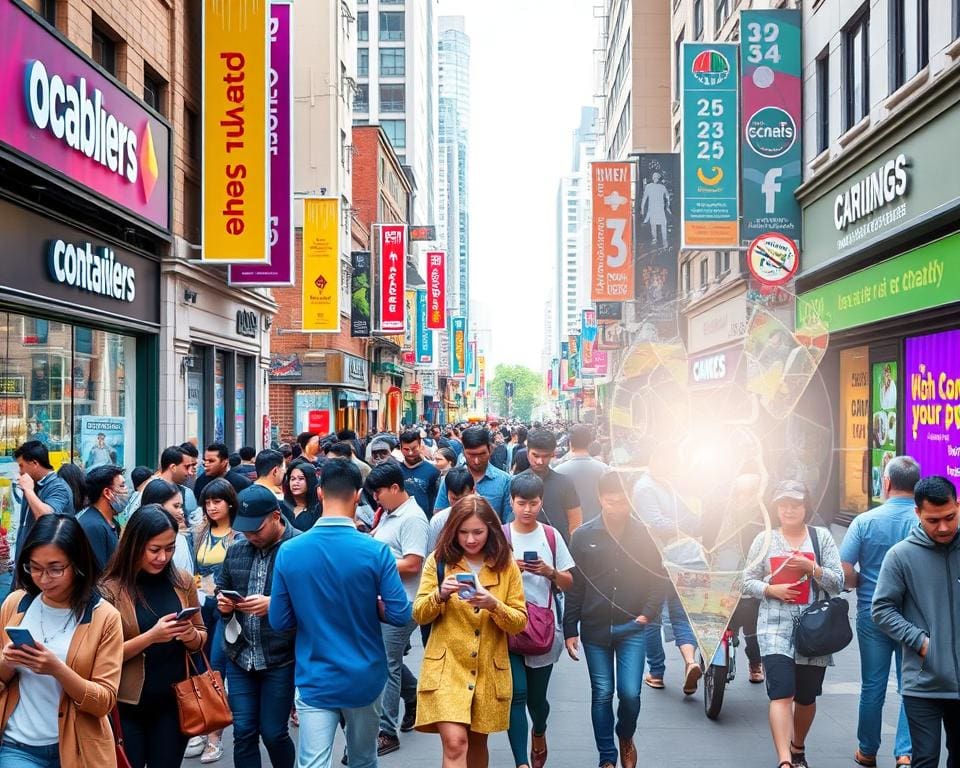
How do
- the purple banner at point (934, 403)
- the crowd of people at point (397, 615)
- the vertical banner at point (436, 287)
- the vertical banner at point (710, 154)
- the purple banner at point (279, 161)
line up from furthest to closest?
the vertical banner at point (436, 287)
the vertical banner at point (710, 154)
the purple banner at point (279, 161)
the purple banner at point (934, 403)
the crowd of people at point (397, 615)

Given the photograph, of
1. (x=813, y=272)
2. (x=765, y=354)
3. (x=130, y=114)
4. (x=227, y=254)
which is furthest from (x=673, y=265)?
(x=765, y=354)

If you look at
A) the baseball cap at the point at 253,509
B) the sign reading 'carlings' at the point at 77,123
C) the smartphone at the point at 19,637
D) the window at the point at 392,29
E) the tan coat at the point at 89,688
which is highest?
the window at the point at 392,29

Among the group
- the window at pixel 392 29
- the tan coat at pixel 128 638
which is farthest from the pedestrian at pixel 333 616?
the window at pixel 392 29

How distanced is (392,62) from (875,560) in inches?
2884

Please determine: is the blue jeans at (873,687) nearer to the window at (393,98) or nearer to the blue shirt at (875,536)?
the blue shirt at (875,536)

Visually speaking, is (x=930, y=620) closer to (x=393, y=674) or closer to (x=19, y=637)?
(x=393, y=674)

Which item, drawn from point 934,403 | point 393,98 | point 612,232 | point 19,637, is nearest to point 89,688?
point 19,637

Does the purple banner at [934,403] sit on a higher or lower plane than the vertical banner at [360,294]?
lower

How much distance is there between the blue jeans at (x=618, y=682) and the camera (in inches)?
237

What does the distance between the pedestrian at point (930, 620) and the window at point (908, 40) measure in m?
10.3

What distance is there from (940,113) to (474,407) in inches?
4855

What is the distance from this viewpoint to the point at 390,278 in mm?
36312

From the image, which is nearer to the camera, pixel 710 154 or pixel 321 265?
pixel 710 154

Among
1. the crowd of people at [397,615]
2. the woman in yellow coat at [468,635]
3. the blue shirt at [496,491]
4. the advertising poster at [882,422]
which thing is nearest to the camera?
the crowd of people at [397,615]
